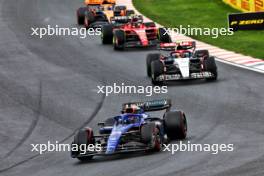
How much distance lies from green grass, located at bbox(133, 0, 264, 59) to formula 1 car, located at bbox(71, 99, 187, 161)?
42.6 ft

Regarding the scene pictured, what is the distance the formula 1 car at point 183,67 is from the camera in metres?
31.0

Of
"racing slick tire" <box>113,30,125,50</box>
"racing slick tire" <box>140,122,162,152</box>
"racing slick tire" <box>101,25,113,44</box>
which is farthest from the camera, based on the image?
"racing slick tire" <box>101,25,113,44</box>

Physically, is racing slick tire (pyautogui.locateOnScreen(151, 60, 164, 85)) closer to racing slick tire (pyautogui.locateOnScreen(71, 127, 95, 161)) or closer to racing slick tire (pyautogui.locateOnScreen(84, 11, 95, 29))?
racing slick tire (pyautogui.locateOnScreen(71, 127, 95, 161))

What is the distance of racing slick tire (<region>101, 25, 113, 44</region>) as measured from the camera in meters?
40.6

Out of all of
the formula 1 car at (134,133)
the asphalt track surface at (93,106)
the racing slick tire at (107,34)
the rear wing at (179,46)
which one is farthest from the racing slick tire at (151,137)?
the racing slick tire at (107,34)

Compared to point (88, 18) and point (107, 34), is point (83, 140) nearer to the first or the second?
point (107, 34)

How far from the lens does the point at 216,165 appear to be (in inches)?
771

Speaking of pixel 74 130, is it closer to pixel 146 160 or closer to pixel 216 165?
pixel 146 160

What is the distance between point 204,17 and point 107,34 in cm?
730

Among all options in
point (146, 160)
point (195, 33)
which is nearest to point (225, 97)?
point (146, 160)

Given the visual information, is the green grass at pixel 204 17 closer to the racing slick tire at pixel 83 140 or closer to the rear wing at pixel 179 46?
the rear wing at pixel 179 46

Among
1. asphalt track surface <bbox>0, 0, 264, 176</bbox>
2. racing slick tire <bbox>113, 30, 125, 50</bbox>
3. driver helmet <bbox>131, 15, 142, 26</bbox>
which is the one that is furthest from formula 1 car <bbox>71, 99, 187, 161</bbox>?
driver helmet <bbox>131, 15, 142, 26</bbox>

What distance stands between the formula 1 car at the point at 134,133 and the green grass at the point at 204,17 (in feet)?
42.6

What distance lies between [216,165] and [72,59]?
1877 cm
